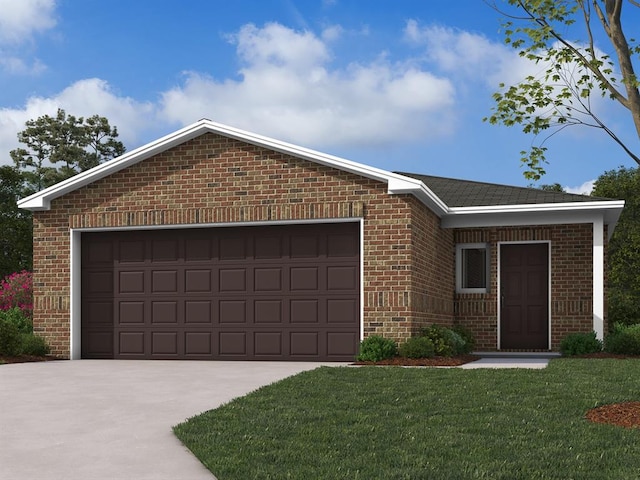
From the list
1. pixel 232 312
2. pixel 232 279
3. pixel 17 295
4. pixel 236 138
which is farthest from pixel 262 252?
pixel 17 295

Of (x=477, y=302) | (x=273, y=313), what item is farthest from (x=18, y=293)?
(x=477, y=302)

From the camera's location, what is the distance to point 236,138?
1634 cm

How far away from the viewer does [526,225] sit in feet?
59.8

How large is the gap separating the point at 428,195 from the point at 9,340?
8.78 metres

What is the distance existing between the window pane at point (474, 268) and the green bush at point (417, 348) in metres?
4.72

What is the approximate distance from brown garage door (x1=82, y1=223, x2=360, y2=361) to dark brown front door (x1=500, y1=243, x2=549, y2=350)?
4850 millimetres

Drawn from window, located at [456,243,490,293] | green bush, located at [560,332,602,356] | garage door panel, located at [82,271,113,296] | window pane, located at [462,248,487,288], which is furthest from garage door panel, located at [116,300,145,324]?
green bush, located at [560,332,602,356]

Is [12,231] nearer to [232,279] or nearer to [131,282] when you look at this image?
[131,282]

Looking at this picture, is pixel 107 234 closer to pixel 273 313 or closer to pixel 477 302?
pixel 273 313

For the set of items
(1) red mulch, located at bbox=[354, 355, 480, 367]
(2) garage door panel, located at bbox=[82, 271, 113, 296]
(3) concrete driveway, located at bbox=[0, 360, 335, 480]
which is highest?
(2) garage door panel, located at bbox=[82, 271, 113, 296]

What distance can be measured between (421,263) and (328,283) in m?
1.90

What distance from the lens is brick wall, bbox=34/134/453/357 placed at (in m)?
15.4

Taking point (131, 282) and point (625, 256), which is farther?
point (625, 256)

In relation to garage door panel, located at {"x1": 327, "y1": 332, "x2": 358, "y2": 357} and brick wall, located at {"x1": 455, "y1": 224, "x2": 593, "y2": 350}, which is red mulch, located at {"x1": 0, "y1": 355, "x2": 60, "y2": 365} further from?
Result: brick wall, located at {"x1": 455, "y1": 224, "x2": 593, "y2": 350}
